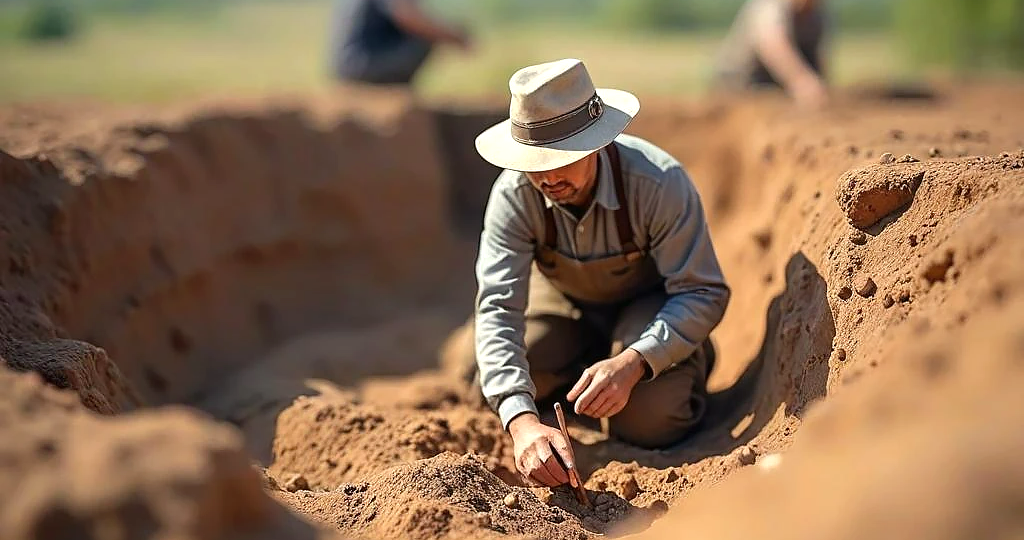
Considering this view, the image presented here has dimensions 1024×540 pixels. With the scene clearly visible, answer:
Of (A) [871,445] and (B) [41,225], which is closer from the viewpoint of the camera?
(A) [871,445]

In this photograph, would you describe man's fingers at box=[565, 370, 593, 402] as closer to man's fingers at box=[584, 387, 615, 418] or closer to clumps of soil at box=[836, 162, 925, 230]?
man's fingers at box=[584, 387, 615, 418]

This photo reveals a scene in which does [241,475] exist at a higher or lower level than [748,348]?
higher

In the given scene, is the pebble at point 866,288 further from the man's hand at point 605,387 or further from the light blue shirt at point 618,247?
the man's hand at point 605,387

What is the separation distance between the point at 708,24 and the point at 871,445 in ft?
39.0

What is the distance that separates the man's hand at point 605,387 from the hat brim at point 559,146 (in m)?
0.59

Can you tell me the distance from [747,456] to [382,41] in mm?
4409

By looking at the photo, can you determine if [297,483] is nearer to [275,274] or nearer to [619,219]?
[619,219]

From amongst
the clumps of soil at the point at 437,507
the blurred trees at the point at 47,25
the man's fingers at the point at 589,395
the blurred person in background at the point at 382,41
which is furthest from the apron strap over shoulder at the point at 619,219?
the blurred trees at the point at 47,25

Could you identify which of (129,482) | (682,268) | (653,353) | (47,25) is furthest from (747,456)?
(47,25)

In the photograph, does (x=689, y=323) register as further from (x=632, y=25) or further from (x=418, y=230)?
(x=632, y=25)

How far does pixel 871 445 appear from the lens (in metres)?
1.57

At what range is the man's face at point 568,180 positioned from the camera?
108 inches

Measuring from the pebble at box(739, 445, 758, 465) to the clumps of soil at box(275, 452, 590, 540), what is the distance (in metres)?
0.49

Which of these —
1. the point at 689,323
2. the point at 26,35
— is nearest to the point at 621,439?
the point at 689,323
